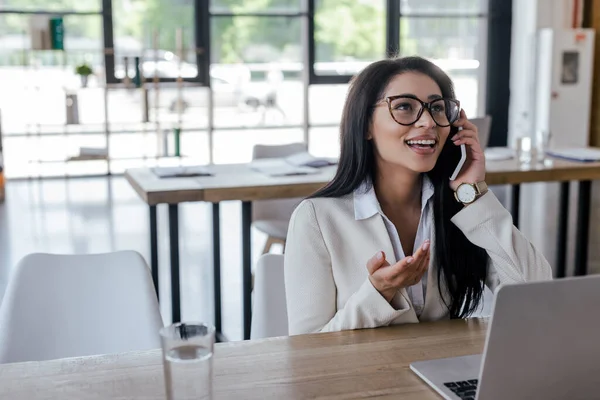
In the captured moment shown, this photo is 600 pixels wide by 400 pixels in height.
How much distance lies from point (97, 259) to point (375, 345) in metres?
0.83

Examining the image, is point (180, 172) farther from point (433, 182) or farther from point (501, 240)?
point (501, 240)

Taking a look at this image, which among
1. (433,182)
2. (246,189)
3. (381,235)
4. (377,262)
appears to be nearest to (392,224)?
(381,235)

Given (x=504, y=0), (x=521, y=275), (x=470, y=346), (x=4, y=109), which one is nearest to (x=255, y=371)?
(x=470, y=346)

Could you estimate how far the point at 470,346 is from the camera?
5.40ft

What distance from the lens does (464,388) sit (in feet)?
4.63

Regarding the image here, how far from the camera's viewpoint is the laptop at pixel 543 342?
1.18 m

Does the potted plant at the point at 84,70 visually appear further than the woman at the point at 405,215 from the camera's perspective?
Yes

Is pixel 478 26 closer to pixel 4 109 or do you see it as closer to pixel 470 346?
pixel 4 109

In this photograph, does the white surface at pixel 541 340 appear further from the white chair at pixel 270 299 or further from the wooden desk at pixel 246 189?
the wooden desk at pixel 246 189

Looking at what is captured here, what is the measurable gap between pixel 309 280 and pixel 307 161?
91.3 inches

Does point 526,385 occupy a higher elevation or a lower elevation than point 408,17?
lower

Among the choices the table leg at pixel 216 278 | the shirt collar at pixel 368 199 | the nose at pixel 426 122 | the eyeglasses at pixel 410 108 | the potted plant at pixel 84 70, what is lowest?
the table leg at pixel 216 278

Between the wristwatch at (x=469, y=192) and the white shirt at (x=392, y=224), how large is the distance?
3.0 inches

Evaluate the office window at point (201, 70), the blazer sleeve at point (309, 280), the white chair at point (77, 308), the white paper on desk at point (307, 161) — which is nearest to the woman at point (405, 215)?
the blazer sleeve at point (309, 280)
